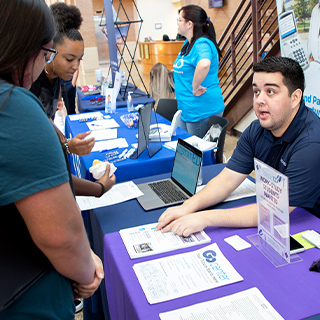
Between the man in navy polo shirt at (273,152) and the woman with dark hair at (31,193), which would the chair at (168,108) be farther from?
the woman with dark hair at (31,193)

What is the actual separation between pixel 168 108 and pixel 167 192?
6.63 feet

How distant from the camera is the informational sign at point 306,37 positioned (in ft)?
8.52

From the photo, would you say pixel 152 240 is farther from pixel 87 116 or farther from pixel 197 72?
pixel 87 116

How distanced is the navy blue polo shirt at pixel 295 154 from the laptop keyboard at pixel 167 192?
29cm

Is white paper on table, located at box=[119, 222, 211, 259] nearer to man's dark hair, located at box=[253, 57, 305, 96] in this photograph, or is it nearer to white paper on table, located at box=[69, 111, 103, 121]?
man's dark hair, located at box=[253, 57, 305, 96]

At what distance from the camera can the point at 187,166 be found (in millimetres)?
1712

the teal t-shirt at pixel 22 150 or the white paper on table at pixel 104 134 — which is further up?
the teal t-shirt at pixel 22 150

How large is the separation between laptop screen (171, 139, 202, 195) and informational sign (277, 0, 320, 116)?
150 centimetres

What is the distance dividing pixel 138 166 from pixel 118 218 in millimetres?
702

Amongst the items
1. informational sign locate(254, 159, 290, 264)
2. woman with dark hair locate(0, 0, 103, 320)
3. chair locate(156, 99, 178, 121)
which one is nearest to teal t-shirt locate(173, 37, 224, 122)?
chair locate(156, 99, 178, 121)

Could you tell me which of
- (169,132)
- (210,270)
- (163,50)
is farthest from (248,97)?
(163,50)

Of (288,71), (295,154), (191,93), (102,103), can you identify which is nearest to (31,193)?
(295,154)

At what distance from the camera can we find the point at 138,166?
2195 mm

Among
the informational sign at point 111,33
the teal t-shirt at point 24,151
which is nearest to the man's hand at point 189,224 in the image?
the teal t-shirt at point 24,151
